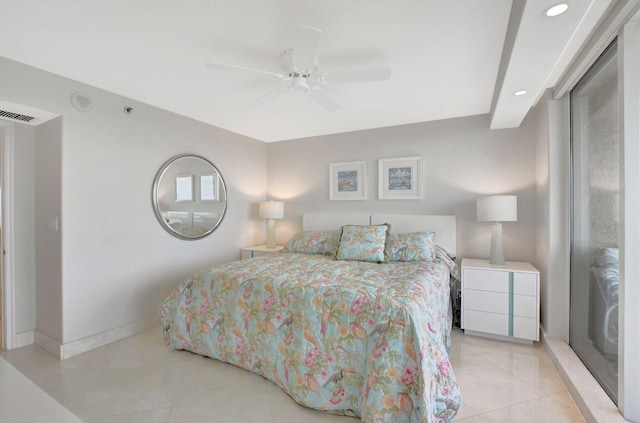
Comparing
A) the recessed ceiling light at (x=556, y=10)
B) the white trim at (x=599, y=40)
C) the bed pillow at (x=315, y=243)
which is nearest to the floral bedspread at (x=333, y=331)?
the bed pillow at (x=315, y=243)

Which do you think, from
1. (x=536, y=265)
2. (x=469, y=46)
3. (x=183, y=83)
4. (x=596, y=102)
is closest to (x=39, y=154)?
(x=183, y=83)

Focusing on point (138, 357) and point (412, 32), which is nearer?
point (412, 32)

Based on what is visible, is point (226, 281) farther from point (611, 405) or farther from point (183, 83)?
point (611, 405)

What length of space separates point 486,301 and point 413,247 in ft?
2.67

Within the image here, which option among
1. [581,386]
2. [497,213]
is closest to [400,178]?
[497,213]

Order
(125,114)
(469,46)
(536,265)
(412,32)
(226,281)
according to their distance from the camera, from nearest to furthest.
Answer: (412,32) < (469,46) < (226,281) < (125,114) < (536,265)

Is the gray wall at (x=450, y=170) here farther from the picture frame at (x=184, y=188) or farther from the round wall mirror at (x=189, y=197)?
the picture frame at (x=184, y=188)

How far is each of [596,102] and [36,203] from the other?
453cm

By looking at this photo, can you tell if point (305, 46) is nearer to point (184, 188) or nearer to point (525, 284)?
point (184, 188)

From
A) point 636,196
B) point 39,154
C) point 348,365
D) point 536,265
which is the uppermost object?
point 39,154

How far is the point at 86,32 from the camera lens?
182 cm

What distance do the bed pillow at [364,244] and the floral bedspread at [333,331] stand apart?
30cm

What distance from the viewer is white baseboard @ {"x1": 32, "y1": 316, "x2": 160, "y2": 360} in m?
2.45

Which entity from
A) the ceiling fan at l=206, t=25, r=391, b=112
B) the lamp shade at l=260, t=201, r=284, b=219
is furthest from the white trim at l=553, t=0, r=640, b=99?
the lamp shade at l=260, t=201, r=284, b=219
